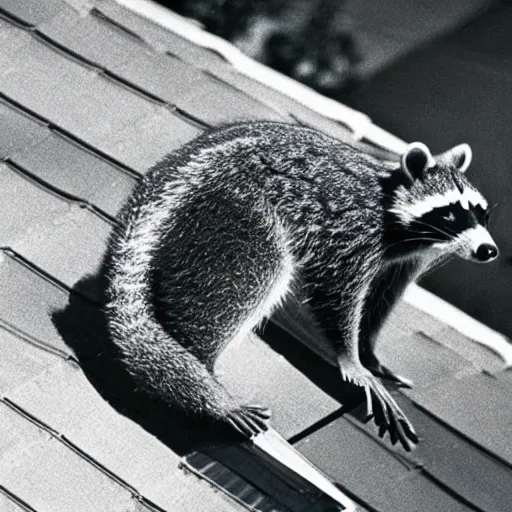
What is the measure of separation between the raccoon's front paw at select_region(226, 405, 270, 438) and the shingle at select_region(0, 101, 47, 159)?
1.17 meters

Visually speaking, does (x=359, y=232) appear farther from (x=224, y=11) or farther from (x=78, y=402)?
(x=224, y=11)

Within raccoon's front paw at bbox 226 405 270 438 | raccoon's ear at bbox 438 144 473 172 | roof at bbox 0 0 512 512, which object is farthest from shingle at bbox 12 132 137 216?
raccoon's ear at bbox 438 144 473 172

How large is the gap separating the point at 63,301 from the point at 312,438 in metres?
0.80

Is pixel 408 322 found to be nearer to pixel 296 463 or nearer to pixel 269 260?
pixel 269 260

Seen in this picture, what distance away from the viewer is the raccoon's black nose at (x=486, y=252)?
2.74m

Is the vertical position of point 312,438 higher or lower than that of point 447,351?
lower

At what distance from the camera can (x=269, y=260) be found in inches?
116

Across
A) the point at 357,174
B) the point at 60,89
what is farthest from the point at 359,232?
the point at 60,89

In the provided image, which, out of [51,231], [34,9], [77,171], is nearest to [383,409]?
[51,231]

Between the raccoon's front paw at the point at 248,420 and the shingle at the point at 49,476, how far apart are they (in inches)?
12.6

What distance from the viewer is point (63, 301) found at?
10.2ft

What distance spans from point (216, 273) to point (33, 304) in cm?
54

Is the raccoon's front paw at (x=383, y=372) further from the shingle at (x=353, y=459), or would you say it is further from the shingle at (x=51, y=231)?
the shingle at (x=51, y=231)

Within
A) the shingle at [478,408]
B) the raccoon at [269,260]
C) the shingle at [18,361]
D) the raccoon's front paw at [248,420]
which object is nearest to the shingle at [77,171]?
the raccoon at [269,260]
